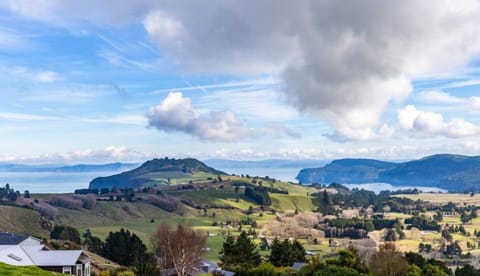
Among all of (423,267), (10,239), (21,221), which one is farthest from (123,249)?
(21,221)

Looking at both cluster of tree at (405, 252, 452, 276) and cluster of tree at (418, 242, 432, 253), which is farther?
cluster of tree at (418, 242, 432, 253)

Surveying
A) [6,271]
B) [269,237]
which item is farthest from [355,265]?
[269,237]

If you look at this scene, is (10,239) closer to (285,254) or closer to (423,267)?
(285,254)

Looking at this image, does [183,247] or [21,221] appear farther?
[21,221]

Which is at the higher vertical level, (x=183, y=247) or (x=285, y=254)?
(x=183, y=247)

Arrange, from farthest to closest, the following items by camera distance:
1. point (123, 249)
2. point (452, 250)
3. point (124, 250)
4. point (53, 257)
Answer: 1. point (452, 250)
2. point (123, 249)
3. point (124, 250)
4. point (53, 257)

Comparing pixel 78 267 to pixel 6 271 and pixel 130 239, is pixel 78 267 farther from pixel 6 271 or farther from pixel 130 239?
pixel 130 239

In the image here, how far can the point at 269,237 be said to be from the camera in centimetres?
19588

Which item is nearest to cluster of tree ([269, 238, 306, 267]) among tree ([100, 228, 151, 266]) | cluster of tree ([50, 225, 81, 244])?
tree ([100, 228, 151, 266])

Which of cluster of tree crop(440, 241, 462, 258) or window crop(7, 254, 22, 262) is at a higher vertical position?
window crop(7, 254, 22, 262)

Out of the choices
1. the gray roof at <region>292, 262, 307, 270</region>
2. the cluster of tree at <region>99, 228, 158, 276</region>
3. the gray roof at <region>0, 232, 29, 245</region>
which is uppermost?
the gray roof at <region>0, 232, 29, 245</region>

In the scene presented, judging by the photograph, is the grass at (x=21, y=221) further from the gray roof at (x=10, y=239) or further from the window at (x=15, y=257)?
the window at (x=15, y=257)

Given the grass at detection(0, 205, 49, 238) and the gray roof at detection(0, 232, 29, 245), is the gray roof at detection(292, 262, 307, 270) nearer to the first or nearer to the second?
the gray roof at detection(0, 232, 29, 245)

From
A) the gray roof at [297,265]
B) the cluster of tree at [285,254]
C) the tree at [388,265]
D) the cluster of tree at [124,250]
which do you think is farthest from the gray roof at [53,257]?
the cluster of tree at [124,250]
